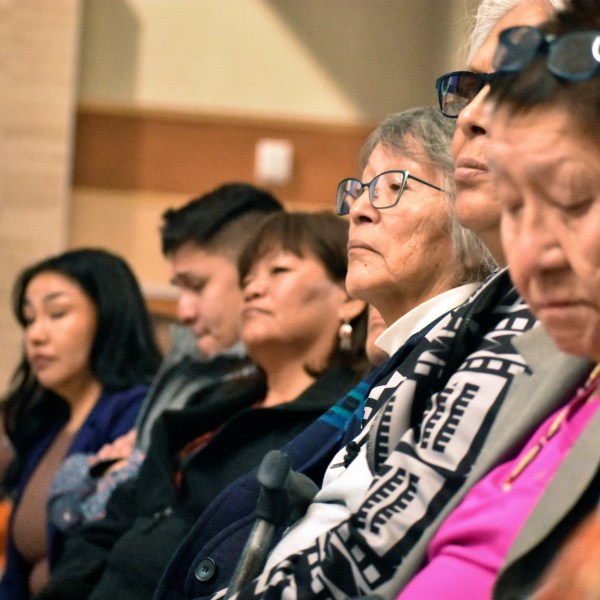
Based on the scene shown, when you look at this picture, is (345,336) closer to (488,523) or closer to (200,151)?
(488,523)

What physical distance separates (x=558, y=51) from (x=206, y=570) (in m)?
1.19

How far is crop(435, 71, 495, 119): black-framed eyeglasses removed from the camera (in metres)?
1.74

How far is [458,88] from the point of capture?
5.79 ft

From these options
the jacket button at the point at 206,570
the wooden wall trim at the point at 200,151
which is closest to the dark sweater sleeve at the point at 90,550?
the jacket button at the point at 206,570

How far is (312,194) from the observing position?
520 centimetres

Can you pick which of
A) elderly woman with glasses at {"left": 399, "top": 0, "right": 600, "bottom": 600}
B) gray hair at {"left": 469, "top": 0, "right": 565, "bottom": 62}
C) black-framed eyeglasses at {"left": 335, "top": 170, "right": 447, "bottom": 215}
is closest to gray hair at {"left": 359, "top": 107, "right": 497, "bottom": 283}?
black-framed eyeglasses at {"left": 335, "top": 170, "right": 447, "bottom": 215}

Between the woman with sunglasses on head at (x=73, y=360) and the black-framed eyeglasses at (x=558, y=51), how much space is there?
7.98 feet

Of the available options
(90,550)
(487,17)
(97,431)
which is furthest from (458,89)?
(97,431)

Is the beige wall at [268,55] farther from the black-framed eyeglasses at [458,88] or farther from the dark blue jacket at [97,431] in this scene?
the black-framed eyeglasses at [458,88]

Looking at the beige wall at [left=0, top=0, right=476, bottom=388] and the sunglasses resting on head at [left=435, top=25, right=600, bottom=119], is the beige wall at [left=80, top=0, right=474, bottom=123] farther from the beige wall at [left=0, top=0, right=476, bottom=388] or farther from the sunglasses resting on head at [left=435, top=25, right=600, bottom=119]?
the sunglasses resting on head at [left=435, top=25, right=600, bottom=119]

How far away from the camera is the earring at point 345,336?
264cm

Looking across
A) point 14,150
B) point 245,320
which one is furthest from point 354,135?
point 245,320

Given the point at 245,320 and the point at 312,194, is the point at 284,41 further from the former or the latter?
the point at 245,320

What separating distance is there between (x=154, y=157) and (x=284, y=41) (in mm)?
799
